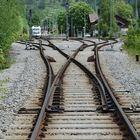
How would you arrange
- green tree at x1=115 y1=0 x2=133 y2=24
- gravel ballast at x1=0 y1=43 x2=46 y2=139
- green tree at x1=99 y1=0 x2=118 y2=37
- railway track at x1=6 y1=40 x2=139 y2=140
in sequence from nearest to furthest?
railway track at x1=6 y1=40 x2=139 y2=140 < gravel ballast at x1=0 y1=43 x2=46 y2=139 < green tree at x1=99 y1=0 x2=118 y2=37 < green tree at x1=115 y1=0 x2=133 y2=24

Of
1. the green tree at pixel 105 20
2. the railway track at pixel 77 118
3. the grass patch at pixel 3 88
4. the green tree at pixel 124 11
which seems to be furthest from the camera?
the green tree at pixel 124 11

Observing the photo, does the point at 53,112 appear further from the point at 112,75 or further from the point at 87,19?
the point at 87,19

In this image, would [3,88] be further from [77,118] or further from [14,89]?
[77,118]

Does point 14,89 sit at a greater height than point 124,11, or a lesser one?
lesser

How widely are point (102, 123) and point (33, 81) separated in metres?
7.71

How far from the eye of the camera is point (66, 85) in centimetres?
1538

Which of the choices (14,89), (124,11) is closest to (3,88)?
(14,89)

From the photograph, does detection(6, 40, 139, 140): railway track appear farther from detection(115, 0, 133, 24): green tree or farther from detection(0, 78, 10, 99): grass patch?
detection(115, 0, 133, 24): green tree

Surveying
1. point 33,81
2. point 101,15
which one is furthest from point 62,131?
point 101,15

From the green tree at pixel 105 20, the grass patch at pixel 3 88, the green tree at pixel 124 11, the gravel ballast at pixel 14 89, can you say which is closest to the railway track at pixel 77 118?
the gravel ballast at pixel 14 89

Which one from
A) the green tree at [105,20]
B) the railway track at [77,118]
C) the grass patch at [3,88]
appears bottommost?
the grass patch at [3,88]

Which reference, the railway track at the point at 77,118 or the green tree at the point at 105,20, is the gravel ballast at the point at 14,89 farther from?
the green tree at the point at 105,20

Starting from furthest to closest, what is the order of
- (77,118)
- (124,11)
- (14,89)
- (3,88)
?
(124,11)
(3,88)
(14,89)
(77,118)

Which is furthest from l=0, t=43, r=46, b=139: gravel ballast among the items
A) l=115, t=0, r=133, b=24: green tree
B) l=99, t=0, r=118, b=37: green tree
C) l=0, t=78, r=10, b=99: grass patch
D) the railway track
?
l=115, t=0, r=133, b=24: green tree
